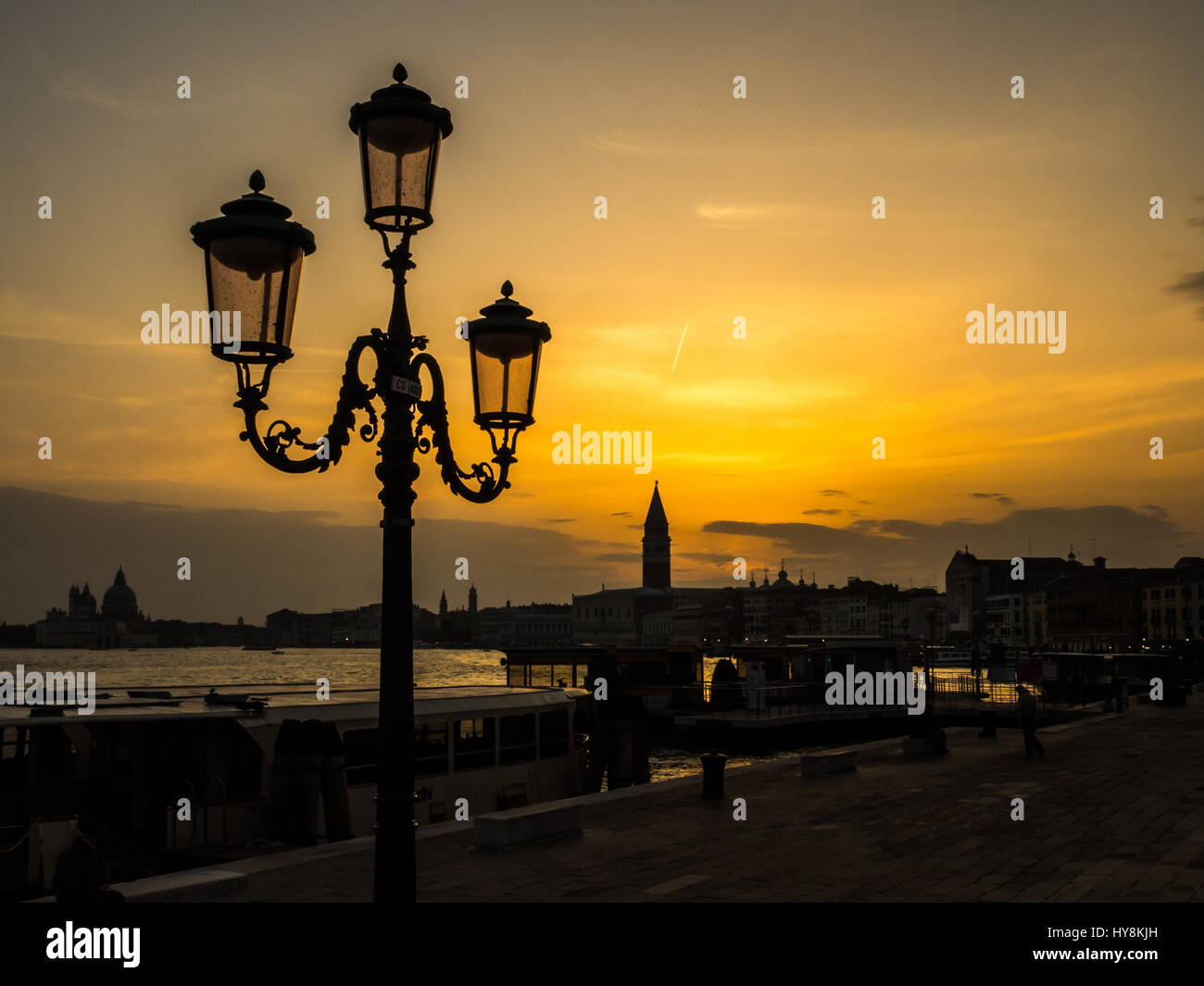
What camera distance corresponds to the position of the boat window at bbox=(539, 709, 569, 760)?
2439 centimetres

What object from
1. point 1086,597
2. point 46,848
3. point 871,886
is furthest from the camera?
point 1086,597

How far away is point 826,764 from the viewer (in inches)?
826

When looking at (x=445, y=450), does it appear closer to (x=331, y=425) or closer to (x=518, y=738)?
(x=331, y=425)

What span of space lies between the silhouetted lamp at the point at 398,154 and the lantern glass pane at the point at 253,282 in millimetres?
650

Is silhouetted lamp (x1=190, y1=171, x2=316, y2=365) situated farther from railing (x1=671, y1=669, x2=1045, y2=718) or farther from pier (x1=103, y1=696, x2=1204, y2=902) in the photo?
railing (x1=671, y1=669, x2=1045, y2=718)

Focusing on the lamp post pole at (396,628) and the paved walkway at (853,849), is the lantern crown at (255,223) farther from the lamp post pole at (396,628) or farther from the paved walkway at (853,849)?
the paved walkway at (853,849)

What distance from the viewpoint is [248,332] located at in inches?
245

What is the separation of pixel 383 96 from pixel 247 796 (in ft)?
45.9

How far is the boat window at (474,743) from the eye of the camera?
70.6 ft

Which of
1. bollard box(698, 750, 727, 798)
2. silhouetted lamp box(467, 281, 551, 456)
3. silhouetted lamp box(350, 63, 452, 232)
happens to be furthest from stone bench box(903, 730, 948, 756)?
silhouetted lamp box(350, 63, 452, 232)

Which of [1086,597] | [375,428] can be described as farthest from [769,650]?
[1086,597]

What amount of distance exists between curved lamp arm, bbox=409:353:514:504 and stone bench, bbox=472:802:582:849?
6.36 m

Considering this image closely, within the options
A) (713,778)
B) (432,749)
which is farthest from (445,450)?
(432,749)
